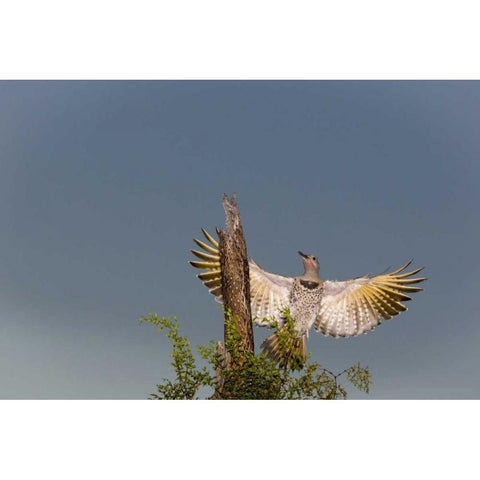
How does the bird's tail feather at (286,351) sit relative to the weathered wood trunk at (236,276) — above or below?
below

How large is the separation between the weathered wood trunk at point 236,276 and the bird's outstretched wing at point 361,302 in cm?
70

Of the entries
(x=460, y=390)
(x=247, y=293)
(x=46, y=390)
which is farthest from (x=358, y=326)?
(x=46, y=390)

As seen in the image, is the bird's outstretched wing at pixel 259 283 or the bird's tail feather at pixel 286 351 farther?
the bird's outstretched wing at pixel 259 283

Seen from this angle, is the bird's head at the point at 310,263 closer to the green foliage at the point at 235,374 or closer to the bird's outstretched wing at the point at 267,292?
the bird's outstretched wing at the point at 267,292

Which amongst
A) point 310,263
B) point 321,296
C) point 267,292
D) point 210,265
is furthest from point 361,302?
point 210,265

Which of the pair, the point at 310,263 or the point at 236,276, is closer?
the point at 236,276

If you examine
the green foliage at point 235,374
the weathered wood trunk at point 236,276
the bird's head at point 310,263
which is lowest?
the green foliage at point 235,374

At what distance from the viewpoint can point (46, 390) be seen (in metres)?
3.05

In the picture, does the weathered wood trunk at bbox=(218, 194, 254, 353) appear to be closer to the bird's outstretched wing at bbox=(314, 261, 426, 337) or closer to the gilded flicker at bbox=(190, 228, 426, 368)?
the gilded flicker at bbox=(190, 228, 426, 368)

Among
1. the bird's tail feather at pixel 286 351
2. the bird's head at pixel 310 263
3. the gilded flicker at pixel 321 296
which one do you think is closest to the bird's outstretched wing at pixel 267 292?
the gilded flicker at pixel 321 296

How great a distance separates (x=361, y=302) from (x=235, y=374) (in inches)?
42.0

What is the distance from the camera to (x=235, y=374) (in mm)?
2586

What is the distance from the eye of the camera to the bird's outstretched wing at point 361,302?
3.34 m

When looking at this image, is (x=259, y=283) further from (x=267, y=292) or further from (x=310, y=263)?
(x=310, y=263)
